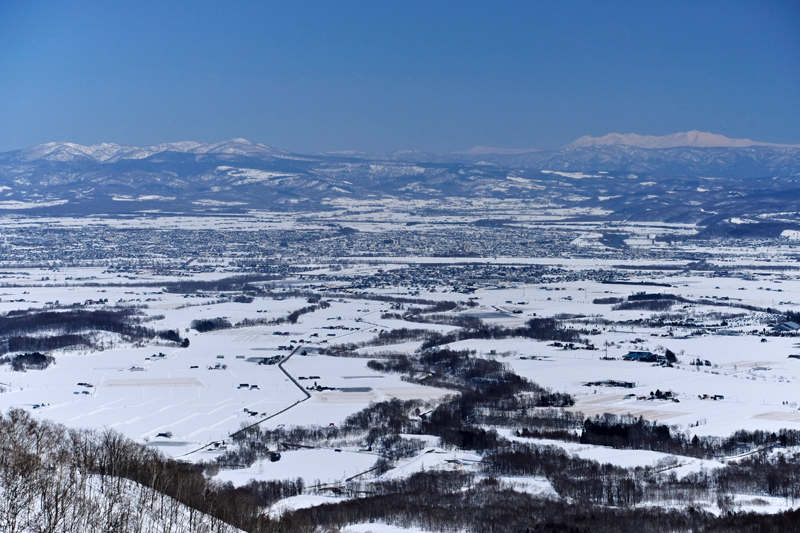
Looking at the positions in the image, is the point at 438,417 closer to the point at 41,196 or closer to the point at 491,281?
the point at 491,281

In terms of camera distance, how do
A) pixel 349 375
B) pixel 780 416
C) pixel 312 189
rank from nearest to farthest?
pixel 780 416 < pixel 349 375 < pixel 312 189

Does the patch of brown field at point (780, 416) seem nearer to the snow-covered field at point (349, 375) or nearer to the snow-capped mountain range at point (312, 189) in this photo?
the snow-covered field at point (349, 375)

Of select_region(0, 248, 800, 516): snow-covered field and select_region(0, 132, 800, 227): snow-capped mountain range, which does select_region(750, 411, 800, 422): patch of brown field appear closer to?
select_region(0, 248, 800, 516): snow-covered field

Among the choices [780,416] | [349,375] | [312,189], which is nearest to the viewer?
[780,416]

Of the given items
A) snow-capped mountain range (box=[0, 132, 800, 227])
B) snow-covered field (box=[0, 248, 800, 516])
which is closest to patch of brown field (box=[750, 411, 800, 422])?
snow-covered field (box=[0, 248, 800, 516])

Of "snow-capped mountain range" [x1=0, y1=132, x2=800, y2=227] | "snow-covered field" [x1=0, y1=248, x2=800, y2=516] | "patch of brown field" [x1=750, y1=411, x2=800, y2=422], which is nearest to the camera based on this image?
"snow-covered field" [x1=0, y1=248, x2=800, y2=516]

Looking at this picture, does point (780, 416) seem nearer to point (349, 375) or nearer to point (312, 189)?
point (349, 375)

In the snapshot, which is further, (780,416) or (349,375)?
(349,375)

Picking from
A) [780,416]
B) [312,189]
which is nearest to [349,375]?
[780,416]

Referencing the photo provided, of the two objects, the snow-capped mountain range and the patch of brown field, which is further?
the snow-capped mountain range

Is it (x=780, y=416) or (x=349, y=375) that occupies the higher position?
(x=780, y=416)

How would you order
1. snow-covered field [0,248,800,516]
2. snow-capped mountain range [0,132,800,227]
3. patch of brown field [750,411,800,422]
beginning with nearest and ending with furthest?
snow-covered field [0,248,800,516]
patch of brown field [750,411,800,422]
snow-capped mountain range [0,132,800,227]

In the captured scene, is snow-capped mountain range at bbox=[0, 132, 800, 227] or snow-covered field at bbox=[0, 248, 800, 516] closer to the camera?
snow-covered field at bbox=[0, 248, 800, 516]
